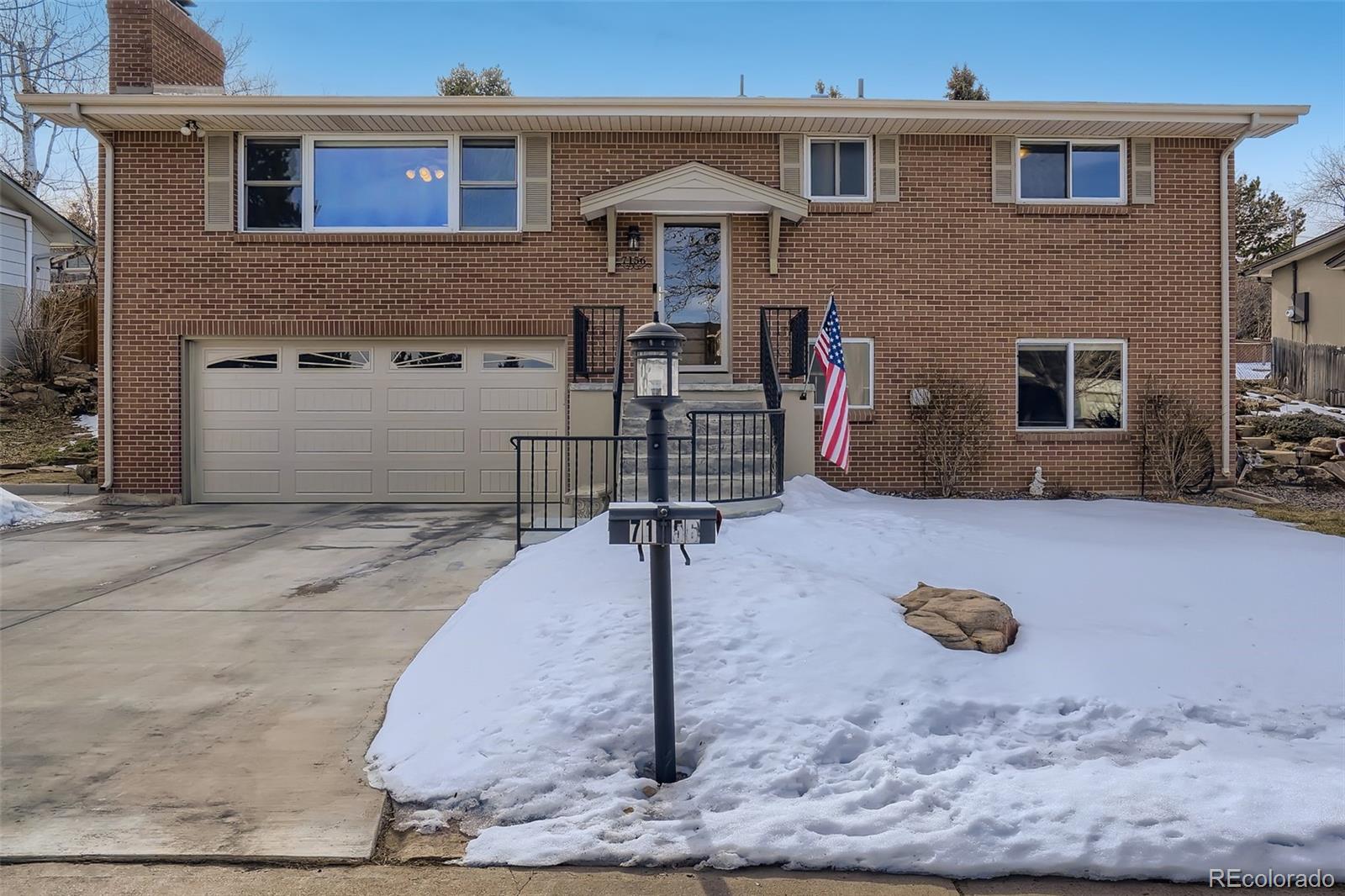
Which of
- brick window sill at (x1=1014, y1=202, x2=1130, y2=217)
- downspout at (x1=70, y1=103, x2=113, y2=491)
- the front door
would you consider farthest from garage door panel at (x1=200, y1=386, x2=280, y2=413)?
brick window sill at (x1=1014, y1=202, x2=1130, y2=217)

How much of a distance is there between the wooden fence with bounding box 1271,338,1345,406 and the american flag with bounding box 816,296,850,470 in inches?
603

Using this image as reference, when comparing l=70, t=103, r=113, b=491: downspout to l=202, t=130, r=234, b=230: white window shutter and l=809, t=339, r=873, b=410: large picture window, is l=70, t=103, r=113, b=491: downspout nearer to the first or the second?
l=202, t=130, r=234, b=230: white window shutter

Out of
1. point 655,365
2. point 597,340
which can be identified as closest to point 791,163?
point 597,340

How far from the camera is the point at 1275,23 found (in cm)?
1680

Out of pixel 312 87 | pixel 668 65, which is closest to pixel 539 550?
pixel 668 65

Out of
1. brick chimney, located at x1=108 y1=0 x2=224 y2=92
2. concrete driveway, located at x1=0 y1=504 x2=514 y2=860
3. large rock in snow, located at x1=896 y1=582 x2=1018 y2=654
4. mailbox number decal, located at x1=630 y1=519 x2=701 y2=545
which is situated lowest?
concrete driveway, located at x1=0 y1=504 x2=514 y2=860

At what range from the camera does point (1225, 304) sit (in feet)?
35.9

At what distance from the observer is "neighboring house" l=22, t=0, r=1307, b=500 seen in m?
10.8

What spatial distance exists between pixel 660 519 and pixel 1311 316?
24.2 m

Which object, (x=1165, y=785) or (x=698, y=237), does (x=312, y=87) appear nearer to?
(x=698, y=237)

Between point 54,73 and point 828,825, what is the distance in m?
32.3

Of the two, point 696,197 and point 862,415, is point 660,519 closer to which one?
point 696,197

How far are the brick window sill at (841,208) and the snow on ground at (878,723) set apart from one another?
252 inches

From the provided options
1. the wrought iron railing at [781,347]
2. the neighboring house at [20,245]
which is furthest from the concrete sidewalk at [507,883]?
the neighboring house at [20,245]
